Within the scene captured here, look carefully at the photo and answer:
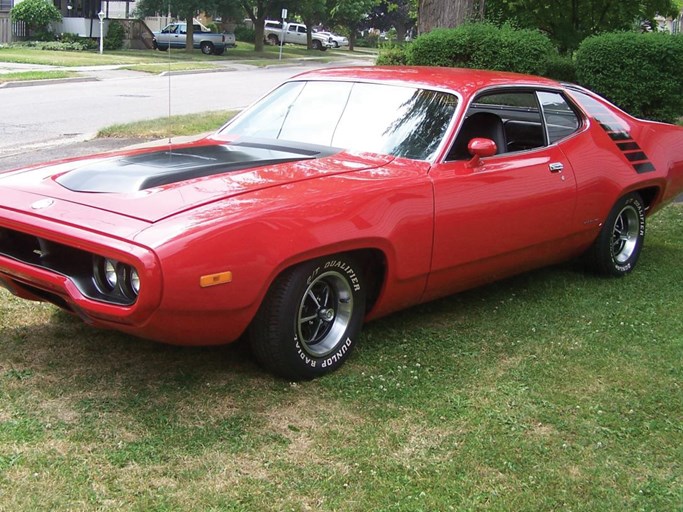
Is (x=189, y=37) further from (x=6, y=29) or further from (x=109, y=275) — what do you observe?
(x=109, y=275)

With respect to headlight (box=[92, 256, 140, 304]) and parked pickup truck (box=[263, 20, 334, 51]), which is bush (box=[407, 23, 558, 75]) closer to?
headlight (box=[92, 256, 140, 304])

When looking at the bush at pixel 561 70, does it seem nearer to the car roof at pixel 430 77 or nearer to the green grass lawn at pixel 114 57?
the car roof at pixel 430 77

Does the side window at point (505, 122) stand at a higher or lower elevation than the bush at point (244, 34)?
lower

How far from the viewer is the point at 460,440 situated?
357 cm

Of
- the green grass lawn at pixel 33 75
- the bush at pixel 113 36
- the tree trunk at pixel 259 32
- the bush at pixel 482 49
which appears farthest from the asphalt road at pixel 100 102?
the tree trunk at pixel 259 32

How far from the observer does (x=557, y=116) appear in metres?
5.69

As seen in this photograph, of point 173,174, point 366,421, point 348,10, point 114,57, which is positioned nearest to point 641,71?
point 173,174

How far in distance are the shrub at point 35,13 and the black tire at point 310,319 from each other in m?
37.6

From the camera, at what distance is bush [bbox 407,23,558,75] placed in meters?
11.6

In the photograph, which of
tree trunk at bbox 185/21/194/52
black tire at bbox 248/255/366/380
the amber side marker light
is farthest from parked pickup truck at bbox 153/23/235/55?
the amber side marker light

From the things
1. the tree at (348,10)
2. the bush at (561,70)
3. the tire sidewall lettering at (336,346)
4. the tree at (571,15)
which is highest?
the tree at (348,10)

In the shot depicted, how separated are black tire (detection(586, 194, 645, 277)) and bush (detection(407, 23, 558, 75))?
587cm

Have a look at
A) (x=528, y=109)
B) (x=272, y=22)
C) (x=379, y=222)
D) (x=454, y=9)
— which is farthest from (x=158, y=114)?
(x=272, y=22)

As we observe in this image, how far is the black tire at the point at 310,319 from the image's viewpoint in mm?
3811
